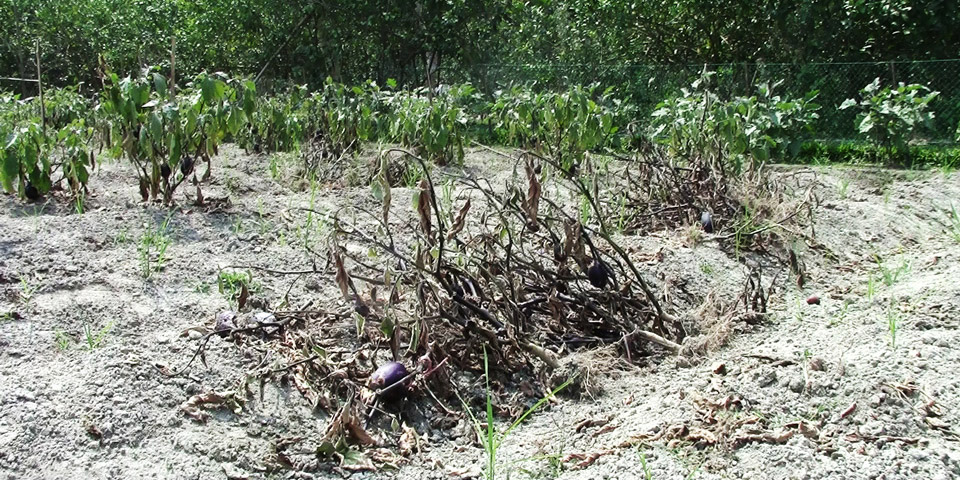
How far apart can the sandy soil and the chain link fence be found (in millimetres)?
5551

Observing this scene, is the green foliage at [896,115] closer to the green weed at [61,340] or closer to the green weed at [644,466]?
the green weed at [644,466]

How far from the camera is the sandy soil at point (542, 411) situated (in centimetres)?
202

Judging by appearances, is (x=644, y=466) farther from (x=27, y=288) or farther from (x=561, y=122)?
(x=561, y=122)

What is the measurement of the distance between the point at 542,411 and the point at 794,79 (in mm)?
8356

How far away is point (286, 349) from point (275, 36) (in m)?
10.1

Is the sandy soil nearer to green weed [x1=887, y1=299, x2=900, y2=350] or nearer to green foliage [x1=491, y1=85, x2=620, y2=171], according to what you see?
green weed [x1=887, y1=299, x2=900, y2=350]

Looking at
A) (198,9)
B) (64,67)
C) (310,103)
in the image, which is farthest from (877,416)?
(64,67)

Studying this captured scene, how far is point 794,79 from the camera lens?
9.85 m

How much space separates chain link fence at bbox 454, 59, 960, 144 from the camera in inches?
345

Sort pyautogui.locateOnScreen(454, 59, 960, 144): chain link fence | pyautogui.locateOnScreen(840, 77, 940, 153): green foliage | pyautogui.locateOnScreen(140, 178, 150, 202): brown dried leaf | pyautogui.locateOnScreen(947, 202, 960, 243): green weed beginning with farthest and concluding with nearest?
1. pyautogui.locateOnScreen(454, 59, 960, 144): chain link fence
2. pyautogui.locateOnScreen(840, 77, 940, 153): green foliage
3. pyautogui.locateOnScreen(140, 178, 150, 202): brown dried leaf
4. pyautogui.locateOnScreen(947, 202, 960, 243): green weed

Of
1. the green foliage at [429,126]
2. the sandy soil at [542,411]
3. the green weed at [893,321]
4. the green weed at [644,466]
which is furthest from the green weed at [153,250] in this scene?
the green weed at [893,321]

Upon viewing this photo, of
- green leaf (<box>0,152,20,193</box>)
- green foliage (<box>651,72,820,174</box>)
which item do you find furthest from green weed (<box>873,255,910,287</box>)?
green leaf (<box>0,152,20,193</box>)

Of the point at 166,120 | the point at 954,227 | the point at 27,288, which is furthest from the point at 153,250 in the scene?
the point at 954,227

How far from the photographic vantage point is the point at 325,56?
11.8 meters
